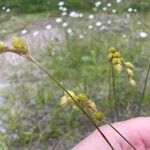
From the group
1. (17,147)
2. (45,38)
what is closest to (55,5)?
(45,38)

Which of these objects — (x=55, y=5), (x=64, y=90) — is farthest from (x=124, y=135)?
(x=55, y=5)

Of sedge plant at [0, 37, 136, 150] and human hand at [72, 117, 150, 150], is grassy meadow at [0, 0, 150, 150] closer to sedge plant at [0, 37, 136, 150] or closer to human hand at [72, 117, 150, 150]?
human hand at [72, 117, 150, 150]

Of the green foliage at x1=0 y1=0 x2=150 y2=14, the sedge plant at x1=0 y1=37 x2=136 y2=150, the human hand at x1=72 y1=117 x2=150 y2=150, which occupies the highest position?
the sedge plant at x1=0 y1=37 x2=136 y2=150

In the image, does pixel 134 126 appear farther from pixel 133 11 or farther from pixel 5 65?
pixel 133 11

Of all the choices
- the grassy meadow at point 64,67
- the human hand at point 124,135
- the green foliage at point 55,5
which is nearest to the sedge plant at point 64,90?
the human hand at point 124,135

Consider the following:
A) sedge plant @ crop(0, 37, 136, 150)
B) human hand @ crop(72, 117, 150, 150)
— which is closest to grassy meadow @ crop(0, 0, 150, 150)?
human hand @ crop(72, 117, 150, 150)

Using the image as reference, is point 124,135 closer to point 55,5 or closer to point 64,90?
point 64,90
